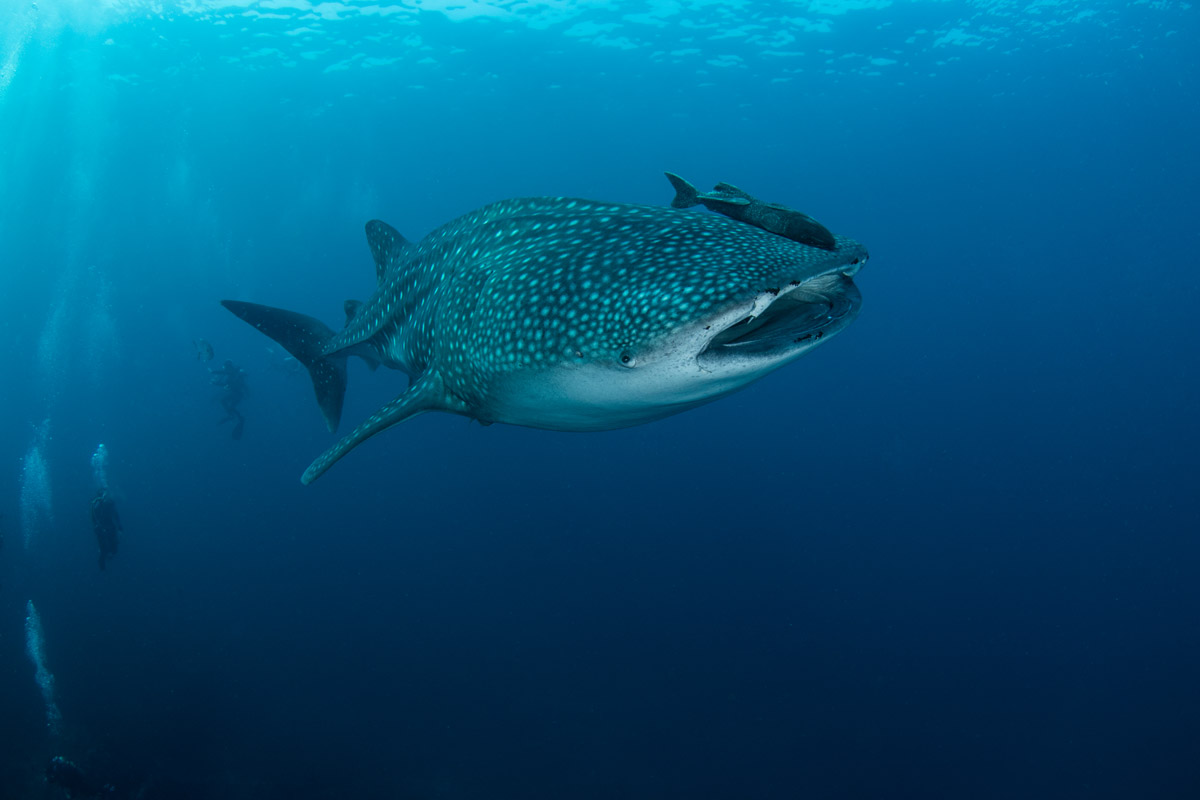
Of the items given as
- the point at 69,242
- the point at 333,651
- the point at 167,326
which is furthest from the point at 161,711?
the point at 69,242

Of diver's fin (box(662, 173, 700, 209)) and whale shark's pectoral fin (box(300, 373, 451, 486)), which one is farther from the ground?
diver's fin (box(662, 173, 700, 209))

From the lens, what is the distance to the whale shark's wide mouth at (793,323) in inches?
92.8

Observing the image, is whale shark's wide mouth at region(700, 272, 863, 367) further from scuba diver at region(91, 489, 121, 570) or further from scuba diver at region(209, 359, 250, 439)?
scuba diver at region(209, 359, 250, 439)

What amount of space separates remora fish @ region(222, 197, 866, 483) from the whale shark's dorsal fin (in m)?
1.36

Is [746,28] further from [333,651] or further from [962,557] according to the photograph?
[333,651]

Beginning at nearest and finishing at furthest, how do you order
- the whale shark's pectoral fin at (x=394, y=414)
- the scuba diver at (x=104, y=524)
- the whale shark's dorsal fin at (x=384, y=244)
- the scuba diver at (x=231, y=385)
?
the whale shark's pectoral fin at (x=394, y=414) → the whale shark's dorsal fin at (x=384, y=244) → the scuba diver at (x=104, y=524) → the scuba diver at (x=231, y=385)

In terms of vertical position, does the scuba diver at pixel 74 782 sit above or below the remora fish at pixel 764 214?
below

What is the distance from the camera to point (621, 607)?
1659 centimetres

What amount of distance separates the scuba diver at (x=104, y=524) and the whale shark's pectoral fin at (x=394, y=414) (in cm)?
1557

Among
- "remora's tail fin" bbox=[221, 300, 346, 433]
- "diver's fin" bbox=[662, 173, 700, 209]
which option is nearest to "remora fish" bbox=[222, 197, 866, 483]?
"diver's fin" bbox=[662, 173, 700, 209]

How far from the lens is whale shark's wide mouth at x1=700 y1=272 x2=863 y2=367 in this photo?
2357 millimetres

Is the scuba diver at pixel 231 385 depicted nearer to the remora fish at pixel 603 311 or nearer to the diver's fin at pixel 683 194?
the remora fish at pixel 603 311

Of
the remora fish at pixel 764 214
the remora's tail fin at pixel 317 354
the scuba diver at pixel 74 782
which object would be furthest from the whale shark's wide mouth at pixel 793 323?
the scuba diver at pixel 74 782

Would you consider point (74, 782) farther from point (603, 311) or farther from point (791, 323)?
point (791, 323)
